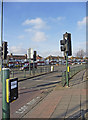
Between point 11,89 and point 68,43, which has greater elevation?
point 68,43

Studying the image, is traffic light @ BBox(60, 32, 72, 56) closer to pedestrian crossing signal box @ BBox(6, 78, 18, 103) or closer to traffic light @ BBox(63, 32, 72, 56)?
traffic light @ BBox(63, 32, 72, 56)

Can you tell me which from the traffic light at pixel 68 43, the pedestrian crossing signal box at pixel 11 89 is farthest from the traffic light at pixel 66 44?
the pedestrian crossing signal box at pixel 11 89

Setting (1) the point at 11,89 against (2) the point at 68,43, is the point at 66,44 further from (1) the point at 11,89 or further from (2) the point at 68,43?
(1) the point at 11,89

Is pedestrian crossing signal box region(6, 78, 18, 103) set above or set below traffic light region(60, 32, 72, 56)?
below

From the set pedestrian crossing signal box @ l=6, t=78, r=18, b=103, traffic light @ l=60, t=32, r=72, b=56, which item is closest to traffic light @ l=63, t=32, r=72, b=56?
traffic light @ l=60, t=32, r=72, b=56

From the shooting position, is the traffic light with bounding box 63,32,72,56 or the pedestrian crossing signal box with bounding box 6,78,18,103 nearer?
the pedestrian crossing signal box with bounding box 6,78,18,103

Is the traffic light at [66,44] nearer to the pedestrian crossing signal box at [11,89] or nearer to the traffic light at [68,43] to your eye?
the traffic light at [68,43]

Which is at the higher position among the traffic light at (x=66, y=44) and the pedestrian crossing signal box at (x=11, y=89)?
the traffic light at (x=66, y=44)

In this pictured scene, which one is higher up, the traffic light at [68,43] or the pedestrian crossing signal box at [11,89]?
the traffic light at [68,43]

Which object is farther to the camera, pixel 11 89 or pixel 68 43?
pixel 68 43

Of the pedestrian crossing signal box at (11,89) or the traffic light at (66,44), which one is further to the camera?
the traffic light at (66,44)

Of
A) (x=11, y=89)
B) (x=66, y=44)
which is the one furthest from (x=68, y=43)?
(x=11, y=89)

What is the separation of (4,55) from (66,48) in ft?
14.4

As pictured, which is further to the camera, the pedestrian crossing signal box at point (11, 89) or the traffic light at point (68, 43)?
the traffic light at point (68, 43)
